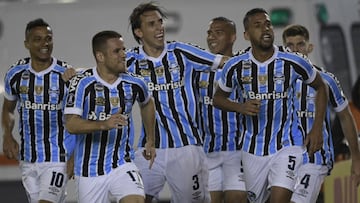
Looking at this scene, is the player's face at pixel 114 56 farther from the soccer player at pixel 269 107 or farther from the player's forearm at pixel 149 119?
the soccer player at pixel 269 107

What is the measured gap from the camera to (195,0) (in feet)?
62.7

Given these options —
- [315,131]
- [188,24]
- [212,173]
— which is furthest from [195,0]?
[315,131]

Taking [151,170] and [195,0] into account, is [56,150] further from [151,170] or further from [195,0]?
[195,0]

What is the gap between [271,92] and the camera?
16719 millimetres

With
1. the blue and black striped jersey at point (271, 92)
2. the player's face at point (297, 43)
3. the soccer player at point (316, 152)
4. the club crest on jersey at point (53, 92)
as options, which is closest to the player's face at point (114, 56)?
the blue and black striped jersey at point (271, 92)

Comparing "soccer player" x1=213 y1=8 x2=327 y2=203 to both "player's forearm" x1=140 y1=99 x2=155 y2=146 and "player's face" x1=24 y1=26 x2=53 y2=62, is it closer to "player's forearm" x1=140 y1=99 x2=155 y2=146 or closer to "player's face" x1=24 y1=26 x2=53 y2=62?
"player's forearm" x1=140 y1=99 x2=155 y2=146

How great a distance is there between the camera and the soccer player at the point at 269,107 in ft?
54.7

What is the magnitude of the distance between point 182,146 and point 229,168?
3.77 ft

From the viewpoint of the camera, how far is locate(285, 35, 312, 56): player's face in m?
17.8

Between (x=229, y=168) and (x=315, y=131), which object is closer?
(x=315, y=131)

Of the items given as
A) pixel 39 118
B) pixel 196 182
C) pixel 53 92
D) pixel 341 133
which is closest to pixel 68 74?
pixel 53 92

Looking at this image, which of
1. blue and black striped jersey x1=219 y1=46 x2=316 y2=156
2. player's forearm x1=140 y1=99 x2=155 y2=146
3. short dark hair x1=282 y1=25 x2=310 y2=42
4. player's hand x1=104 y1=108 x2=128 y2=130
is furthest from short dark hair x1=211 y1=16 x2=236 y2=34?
player's hand x1=104 y1=108 x2=128 y2=130

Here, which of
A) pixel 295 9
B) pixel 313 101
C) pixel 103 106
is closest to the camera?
pixel 103 106

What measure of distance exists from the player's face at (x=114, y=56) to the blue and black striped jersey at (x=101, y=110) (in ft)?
0.32
